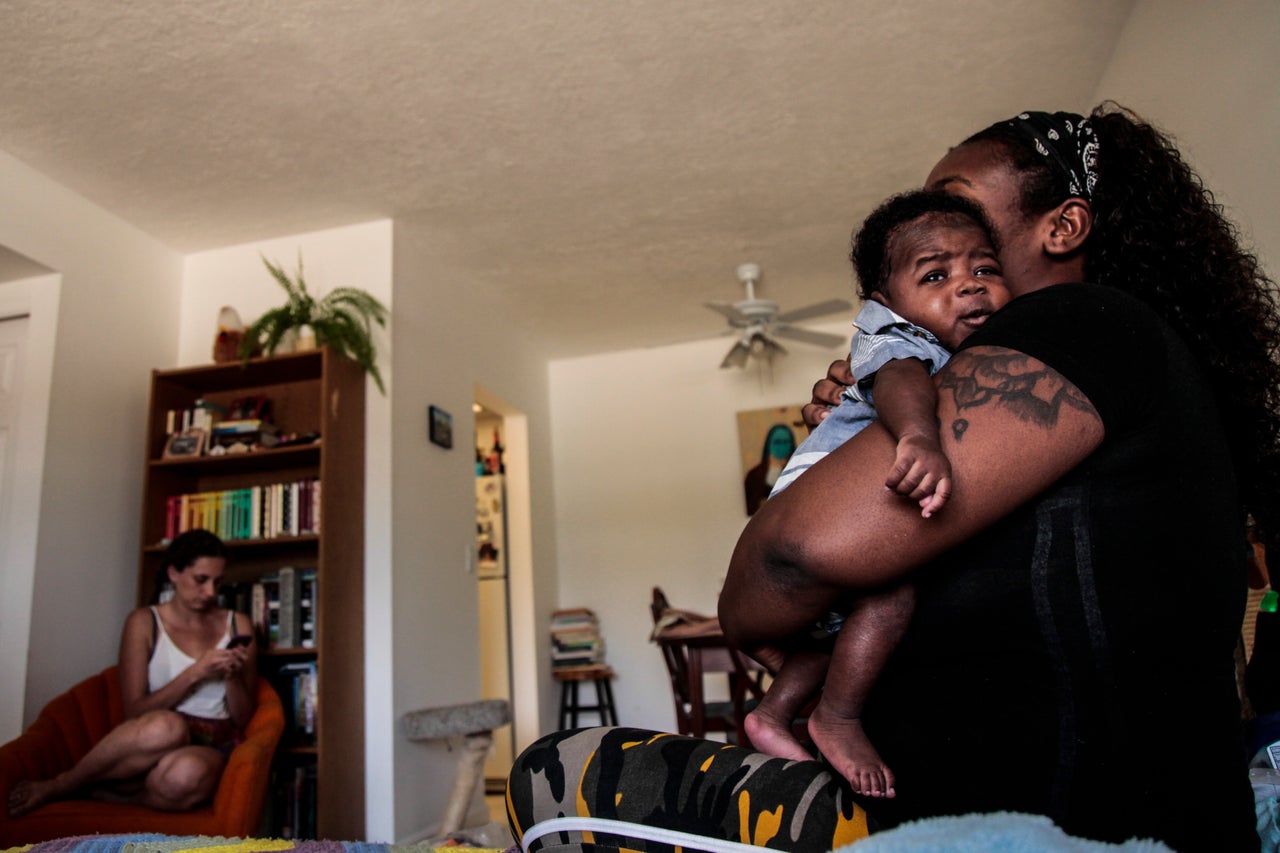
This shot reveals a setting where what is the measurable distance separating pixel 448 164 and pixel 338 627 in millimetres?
2056

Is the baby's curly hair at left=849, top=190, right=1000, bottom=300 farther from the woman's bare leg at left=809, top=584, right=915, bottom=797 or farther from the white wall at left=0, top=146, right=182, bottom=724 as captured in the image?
the white wall at left=0, top=146, right=182, bottom=724

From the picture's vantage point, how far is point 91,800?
9.02 feet

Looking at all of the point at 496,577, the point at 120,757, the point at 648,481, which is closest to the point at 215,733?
the point at 120,757

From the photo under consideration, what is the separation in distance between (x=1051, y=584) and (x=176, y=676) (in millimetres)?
3237

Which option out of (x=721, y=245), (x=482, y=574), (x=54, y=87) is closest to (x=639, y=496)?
(x=482, y=574)

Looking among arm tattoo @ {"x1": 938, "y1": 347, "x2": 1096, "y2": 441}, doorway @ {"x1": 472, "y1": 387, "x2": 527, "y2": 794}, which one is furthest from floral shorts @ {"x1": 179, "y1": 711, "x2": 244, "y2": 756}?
arm tattoo @ {"x1": 938, "y1": 347, "x2": 1096, "y2": 441}

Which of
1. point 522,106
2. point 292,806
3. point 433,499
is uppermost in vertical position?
point 522,106

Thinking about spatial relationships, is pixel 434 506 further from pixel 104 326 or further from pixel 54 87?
pixel 54 87

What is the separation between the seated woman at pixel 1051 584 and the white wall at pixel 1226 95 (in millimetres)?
1964

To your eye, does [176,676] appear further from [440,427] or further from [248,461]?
[440,427]

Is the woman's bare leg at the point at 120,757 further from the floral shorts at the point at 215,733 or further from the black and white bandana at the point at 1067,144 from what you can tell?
the black and white bandana at the point at 1067,144

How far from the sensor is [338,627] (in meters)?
3.58

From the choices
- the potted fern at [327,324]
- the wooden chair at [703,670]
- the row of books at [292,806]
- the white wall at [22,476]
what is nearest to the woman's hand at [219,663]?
the row of books at [292,806]

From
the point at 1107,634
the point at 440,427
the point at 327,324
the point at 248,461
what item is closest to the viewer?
the point at 1107,634
